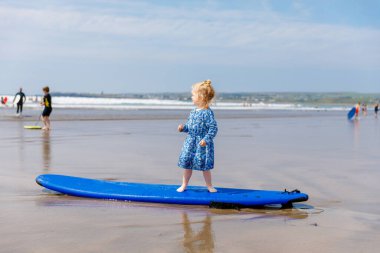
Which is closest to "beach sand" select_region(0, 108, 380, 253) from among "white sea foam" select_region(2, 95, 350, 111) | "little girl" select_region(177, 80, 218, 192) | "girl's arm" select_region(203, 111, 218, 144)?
"little girl" select_region(177, 80, 218, 192)

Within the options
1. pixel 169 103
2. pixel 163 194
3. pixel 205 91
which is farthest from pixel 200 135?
pixel 169 103

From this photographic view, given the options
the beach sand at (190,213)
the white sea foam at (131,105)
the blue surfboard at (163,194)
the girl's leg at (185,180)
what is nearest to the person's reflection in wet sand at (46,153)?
the beach sand at (190,213)

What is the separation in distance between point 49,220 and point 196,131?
2.11 metres

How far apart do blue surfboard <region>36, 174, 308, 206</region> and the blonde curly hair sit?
44.2 inches

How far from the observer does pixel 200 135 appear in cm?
645

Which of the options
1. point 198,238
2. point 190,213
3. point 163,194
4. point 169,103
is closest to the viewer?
point 198,238

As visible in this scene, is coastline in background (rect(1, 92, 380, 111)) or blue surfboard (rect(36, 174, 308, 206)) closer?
blue surfboard (rect(36, 174, 308, 206))

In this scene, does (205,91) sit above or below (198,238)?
above

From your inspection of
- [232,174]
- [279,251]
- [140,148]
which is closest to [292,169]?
[232,174]

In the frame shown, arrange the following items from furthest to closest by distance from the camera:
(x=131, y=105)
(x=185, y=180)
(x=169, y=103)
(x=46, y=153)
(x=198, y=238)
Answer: (x=169, y=103) < (x=131, y=105) < (x=46, y=153) < (x=185, y=180) < (x=198, y=238)

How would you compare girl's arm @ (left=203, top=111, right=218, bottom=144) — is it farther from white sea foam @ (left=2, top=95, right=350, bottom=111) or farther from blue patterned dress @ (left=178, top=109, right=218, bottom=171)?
white sea foam @ (left=2, top=95, right=350, bottom=111)

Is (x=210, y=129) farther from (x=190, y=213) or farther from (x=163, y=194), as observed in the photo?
(x=190, y=213)

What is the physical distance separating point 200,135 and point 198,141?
0.08 meters

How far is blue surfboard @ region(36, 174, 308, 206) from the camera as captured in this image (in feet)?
19.7
